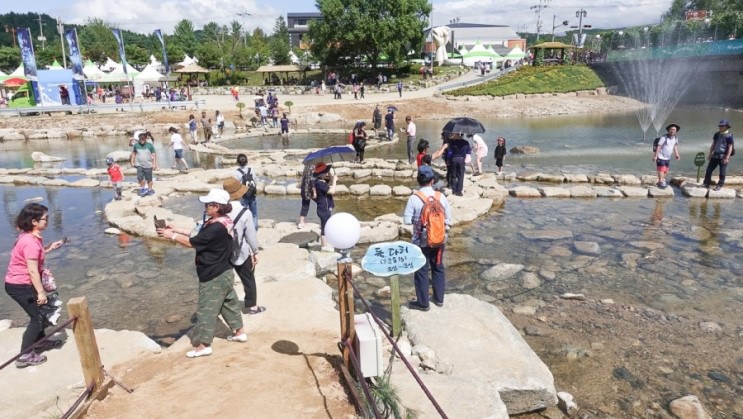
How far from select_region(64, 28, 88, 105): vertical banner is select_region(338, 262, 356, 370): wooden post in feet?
114

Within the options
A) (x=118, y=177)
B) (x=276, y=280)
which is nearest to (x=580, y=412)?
(x=276, y=280)

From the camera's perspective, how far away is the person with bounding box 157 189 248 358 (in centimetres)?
490

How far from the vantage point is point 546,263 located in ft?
27.9

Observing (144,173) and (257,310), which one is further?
(144,173)

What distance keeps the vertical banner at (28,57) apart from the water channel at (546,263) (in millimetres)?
20757

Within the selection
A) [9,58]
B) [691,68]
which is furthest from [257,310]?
[9,58]

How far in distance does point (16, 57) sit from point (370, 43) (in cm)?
5993

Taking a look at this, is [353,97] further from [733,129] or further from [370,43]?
[733,129]

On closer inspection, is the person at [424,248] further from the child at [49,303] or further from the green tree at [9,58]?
the green tree at [9,58]

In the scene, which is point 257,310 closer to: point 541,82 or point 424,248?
point 424,248

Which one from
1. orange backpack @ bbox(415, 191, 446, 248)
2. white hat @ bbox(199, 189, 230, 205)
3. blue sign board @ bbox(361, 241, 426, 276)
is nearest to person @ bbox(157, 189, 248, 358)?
white hat @ bbox(199, 189, 230, 205)

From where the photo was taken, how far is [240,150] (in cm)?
2173

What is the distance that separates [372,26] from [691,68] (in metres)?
30.8

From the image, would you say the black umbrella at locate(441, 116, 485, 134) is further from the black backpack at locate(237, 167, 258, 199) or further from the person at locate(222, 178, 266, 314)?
the person at locate(222, 178, 266, 314)
